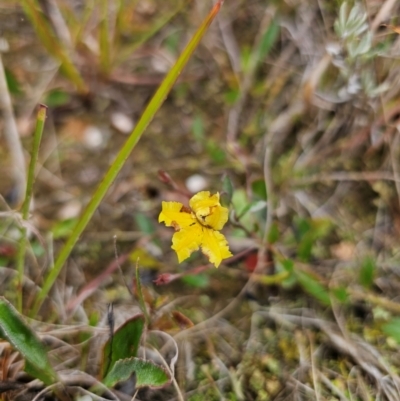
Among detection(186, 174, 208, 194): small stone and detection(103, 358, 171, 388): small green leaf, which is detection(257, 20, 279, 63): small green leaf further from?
detection(103, 358, 171, 388): small green leaf

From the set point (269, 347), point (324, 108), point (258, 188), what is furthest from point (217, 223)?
point (324, 108)

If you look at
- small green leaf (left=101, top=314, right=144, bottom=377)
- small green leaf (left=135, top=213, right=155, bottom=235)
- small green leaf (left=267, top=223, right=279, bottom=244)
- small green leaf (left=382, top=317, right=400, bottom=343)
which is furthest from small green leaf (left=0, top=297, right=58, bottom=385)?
small green leaf (left=382, top=317, right=400, bottom=343)

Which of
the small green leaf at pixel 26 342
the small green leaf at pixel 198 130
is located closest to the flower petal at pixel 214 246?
the small green leaf at pixel 26 342

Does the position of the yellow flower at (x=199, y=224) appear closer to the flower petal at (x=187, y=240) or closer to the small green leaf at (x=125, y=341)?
the flower petal at (x=187, y=240)

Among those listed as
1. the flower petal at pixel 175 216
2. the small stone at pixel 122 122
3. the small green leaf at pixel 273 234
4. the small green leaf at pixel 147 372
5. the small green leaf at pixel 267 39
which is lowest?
the small green leaf at pixel 147 372

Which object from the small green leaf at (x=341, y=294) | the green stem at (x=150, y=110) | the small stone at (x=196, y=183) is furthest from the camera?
the small stone at (x=196, y=183)

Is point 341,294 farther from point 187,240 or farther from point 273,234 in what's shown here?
point 187,240
